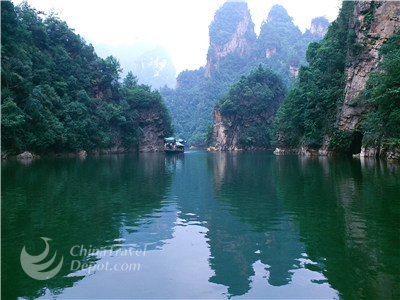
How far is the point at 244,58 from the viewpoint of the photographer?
5418 inches

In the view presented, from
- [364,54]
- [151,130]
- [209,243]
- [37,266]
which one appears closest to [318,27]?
[151,130]

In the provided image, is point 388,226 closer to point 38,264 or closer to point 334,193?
point 334,193

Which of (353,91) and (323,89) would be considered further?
(323,89)

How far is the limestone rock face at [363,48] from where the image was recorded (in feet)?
87.5

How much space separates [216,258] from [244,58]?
458ft

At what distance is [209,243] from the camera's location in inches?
243

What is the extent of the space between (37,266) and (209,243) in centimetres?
296

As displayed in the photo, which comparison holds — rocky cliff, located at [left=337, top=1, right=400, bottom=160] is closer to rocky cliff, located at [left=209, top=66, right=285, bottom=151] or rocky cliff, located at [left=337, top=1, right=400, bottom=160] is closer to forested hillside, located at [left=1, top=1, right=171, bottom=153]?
forested hillside, located at [left=1, top=1, right=171, bottom=153]

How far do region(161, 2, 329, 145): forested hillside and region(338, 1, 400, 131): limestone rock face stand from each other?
78102mm

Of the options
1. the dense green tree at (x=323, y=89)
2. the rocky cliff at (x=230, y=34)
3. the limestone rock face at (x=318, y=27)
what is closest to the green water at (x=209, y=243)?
the dense green tree at (x=323, y=89)

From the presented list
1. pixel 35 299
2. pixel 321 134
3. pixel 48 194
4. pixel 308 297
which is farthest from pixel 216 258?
pixel 321 134

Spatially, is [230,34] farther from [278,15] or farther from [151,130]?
[151,130]

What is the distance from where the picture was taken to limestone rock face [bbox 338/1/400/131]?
2667cm

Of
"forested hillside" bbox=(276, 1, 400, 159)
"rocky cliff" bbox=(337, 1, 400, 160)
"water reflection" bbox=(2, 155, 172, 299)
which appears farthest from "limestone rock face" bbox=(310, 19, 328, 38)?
"water reflection" bbox=(2, 155, 172, 299)
